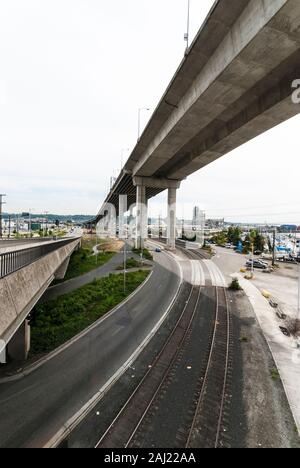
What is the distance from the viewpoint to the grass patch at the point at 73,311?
14.6m

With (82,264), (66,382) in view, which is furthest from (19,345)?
(82,264)

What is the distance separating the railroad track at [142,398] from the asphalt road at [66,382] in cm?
Result: 172

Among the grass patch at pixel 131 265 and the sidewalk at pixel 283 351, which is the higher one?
the grass patch at pixel 131 265

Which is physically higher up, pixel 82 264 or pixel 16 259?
pixel 16 259

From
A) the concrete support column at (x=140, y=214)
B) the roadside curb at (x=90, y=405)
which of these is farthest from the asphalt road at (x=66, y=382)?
the concrete support column at (x=140, y=214)

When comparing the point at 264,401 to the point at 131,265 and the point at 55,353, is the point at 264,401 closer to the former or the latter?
the point at 55,353

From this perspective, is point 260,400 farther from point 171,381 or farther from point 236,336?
point 236,336

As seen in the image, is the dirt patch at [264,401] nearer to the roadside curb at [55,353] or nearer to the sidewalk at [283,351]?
the sidewalk at [283,351]

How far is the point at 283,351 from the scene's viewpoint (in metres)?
13.1

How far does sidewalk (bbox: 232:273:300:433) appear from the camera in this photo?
9852mm

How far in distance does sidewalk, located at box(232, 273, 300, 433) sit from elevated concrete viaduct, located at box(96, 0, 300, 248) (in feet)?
55.4

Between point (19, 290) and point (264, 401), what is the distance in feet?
37.5

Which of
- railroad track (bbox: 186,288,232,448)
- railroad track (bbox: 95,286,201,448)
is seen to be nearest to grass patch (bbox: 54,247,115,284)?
railroad track (bbox: 95,286,201,448)

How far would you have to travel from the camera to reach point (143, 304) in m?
20.3
